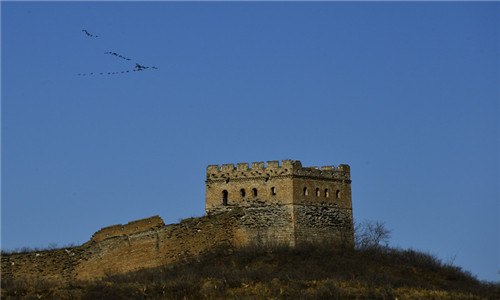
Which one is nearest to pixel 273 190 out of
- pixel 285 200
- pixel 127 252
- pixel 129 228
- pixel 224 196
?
pixel 285 200

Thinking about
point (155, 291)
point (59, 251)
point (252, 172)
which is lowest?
point (155, 291)

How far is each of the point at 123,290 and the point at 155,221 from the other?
11.5m

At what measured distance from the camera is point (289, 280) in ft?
103

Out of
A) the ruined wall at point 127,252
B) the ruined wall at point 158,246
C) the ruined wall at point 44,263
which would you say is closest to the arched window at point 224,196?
the ruined wall at point 127,252

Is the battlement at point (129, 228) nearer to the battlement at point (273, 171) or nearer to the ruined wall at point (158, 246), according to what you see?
the ruined wall at point (158, 246)

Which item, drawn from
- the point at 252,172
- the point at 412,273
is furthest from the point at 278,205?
the point at 412,273

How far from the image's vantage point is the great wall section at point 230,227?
131 ft

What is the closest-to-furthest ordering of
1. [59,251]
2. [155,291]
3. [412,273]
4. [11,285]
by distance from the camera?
1. [155,291]
2. [11,285]
3. [412,273]
4. [59,251]

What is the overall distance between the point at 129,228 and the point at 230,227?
14.3ft

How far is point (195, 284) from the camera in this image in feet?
100

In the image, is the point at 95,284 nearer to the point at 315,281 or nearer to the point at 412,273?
the point at 315,281

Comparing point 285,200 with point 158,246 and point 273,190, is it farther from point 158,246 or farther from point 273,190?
point 158,246

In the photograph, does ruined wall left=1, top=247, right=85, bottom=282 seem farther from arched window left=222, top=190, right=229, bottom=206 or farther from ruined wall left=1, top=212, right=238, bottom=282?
arched window left=222, top=190, right=229, bottom=206

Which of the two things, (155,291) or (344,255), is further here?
(344,255)
